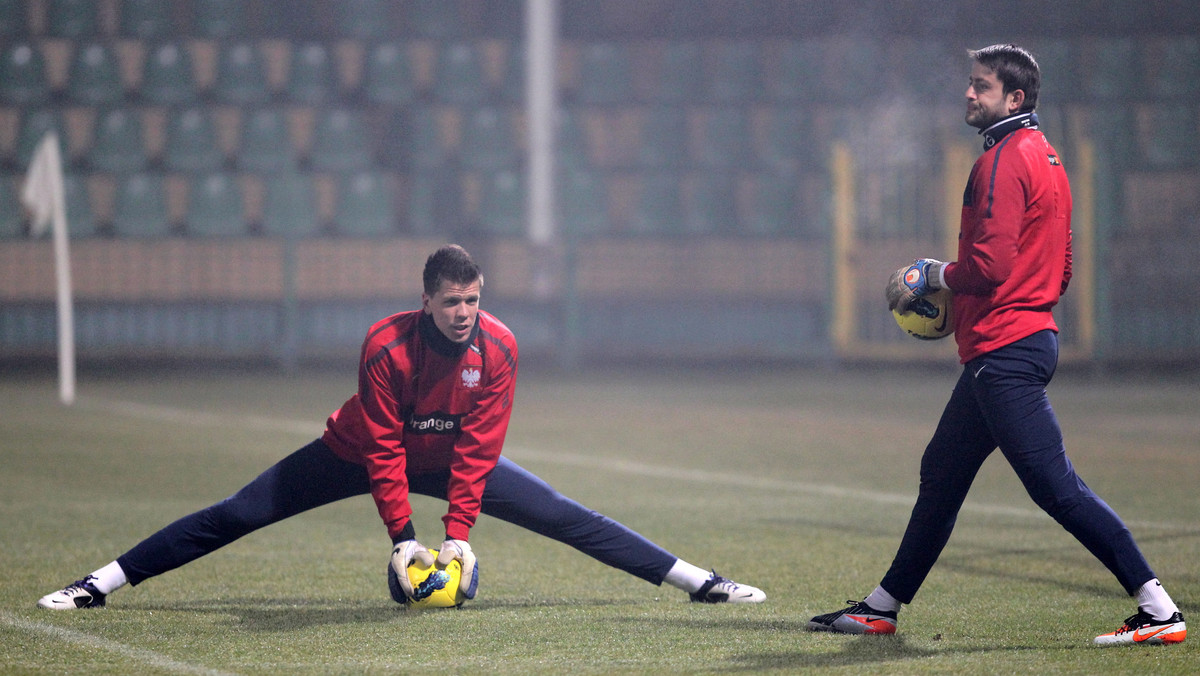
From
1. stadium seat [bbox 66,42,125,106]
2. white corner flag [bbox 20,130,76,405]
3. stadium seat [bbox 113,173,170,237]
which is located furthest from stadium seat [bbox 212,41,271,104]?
white corner flag [bbox 20,130,76,405]

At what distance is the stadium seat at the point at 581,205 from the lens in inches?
823

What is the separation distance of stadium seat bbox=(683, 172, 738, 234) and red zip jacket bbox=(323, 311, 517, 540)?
1570 centimetres

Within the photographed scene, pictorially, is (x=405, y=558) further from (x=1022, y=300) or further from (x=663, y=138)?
(x=663, y=138)

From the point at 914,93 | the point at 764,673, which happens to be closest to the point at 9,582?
the point at 764,673

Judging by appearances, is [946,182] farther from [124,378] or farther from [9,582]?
[9,582]

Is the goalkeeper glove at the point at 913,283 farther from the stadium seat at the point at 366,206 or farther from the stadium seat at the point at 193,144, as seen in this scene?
the stadium seat at the point at 193,144

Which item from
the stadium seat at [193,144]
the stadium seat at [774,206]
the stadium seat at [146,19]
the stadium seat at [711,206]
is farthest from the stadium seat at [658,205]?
the stadium seat at [146,19]

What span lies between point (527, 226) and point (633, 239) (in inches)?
66.1

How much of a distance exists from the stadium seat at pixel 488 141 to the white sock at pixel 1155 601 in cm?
1722

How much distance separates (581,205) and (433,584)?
15.8 meters

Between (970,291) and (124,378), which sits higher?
(970,291)

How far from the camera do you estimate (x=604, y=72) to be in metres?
21.7

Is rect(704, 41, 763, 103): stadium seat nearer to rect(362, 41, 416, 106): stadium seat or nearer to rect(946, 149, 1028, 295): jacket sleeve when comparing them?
rect(362, 41, 416, 106): stadium seat

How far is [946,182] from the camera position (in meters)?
17.6
